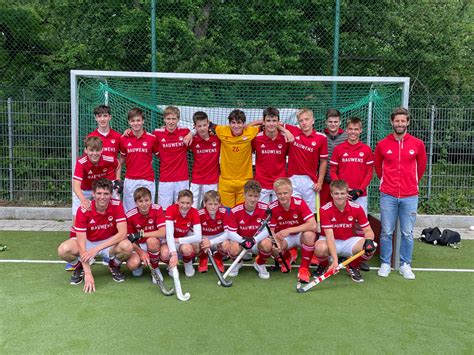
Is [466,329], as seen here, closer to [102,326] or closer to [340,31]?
[102,326]

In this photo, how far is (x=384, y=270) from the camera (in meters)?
4.21

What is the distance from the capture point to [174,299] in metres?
3.54

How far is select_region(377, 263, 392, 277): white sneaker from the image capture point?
4191 millimetres

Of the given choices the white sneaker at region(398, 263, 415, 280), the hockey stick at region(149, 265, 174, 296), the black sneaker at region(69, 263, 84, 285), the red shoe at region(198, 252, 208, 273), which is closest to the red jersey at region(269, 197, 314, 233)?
the red shoe at region(198, 252, 208, 273)

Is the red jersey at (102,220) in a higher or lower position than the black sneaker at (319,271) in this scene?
higher

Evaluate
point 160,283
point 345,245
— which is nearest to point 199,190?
point 160,283

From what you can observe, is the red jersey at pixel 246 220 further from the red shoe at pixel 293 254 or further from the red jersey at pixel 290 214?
the red shoe at pixel 293 254

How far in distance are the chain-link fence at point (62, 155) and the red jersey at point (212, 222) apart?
2960mm

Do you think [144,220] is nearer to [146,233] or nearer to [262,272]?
[146,233]

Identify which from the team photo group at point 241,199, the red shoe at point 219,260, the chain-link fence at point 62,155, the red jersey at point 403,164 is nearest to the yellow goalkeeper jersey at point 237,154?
the team photo group at point 241,199

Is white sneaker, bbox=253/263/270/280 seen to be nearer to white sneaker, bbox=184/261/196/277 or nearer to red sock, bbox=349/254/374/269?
white sneaker, bbox=184/261/196/277

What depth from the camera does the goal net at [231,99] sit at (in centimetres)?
560

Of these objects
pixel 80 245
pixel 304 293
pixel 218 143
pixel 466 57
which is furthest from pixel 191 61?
pixel 466 57

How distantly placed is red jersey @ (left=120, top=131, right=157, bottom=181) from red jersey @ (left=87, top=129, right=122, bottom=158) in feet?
0.17
